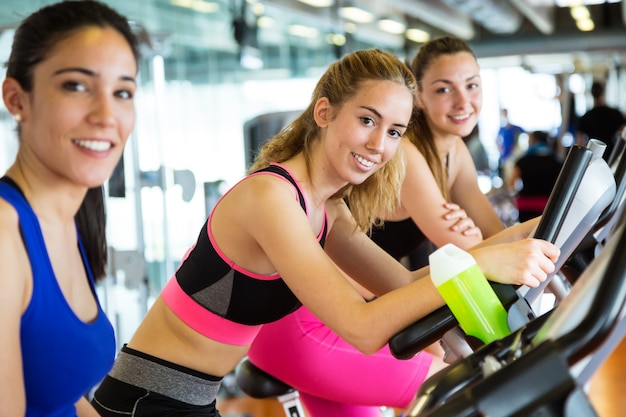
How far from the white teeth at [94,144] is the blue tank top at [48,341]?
110mm

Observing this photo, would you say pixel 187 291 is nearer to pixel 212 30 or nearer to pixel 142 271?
pixel 142 271

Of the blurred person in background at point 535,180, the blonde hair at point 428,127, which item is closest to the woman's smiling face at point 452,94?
the blonde hair at point 428,127

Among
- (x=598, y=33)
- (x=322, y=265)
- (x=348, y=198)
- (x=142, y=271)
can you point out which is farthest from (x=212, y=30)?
(x=598, y=33)

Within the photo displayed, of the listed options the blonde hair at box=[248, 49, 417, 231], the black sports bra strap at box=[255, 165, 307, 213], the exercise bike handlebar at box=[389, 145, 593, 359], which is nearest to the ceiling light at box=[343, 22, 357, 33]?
the blonde hair at box=[248, 49, 417, 231]

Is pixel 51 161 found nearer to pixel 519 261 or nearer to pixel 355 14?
pixel 519 261

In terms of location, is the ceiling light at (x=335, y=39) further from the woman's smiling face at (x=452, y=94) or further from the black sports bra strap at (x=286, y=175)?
the black sports bra strap at (x=286, y=175)

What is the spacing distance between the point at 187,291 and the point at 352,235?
43cm

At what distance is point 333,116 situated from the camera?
172cm

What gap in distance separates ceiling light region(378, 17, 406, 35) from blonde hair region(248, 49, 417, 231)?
29.0 feet

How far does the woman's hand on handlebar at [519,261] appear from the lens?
1.17m

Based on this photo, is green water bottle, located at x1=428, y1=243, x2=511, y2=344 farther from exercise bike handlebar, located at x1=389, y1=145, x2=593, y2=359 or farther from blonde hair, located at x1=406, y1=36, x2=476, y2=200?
blonde hair, located at x1=406, y1=36, x2=476, y2=200

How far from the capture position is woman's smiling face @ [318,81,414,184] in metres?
1.66

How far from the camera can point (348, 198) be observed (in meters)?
1.91

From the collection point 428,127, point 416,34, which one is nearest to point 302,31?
point 416,34
